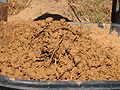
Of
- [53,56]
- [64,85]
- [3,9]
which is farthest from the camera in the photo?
[3,9]

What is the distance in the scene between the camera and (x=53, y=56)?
1456 millimetres

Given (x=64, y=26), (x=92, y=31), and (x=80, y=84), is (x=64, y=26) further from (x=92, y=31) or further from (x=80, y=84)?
(x=80, y=84)

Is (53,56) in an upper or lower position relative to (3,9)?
lower

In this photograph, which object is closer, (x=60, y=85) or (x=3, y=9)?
(x=60, y=85)

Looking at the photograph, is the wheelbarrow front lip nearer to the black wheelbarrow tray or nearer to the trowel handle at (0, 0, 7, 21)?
the black wheelbarrow tray

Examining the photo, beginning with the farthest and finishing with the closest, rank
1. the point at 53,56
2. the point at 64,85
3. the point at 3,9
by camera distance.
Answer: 1. the point at 3,9
2. the point at 53,56
3. the point at 64,85

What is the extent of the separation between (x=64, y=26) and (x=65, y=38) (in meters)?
0.16

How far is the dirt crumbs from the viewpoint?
1.28 meters

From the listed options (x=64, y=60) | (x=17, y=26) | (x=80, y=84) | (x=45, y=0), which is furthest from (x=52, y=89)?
(x=45, y=0)

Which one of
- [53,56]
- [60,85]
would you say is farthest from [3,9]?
[60,85]

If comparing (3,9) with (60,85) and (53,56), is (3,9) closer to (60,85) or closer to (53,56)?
(53,56)

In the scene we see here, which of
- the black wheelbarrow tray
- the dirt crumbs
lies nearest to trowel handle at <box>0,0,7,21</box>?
the dirt crumbs

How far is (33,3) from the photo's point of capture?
20.0 ft

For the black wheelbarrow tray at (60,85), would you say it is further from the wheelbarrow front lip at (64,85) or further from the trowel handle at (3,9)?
the trowel handle at (3,9)
